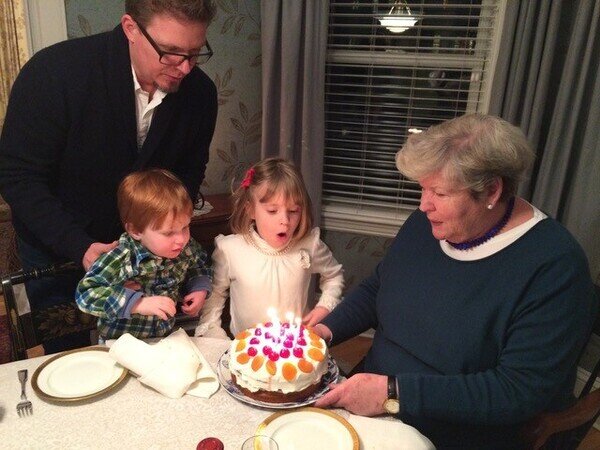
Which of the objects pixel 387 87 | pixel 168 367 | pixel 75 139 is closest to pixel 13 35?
pixel 75 139

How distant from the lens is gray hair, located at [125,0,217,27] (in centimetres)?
156

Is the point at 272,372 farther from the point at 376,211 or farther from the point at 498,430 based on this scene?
the point at 376,211

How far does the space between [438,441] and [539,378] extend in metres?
0.36

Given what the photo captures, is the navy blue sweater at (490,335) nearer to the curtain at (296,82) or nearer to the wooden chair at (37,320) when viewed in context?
the wooden chair at (37,320)

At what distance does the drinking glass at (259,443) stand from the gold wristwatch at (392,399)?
0.35m

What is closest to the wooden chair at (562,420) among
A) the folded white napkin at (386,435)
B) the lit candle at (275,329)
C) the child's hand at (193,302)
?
the folded white napkin at (386,435)

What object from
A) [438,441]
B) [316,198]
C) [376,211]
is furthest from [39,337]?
[376,211]

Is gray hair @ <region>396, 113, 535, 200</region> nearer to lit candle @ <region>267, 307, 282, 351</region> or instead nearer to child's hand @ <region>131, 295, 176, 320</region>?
lit candle @ <region>267, 307, 282, 351</region>

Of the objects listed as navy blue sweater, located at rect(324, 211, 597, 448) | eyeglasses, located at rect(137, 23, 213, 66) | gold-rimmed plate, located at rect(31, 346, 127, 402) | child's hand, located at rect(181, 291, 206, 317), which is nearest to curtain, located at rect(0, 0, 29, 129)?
eyeglasses, located at rect(137, 23, 213, 66)

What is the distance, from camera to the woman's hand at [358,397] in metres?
1.26

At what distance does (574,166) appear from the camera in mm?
2588

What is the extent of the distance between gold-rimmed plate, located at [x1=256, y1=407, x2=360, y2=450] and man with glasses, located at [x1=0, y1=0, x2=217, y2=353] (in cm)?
81

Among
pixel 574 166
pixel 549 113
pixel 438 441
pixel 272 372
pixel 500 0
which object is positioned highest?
pixel 500 0

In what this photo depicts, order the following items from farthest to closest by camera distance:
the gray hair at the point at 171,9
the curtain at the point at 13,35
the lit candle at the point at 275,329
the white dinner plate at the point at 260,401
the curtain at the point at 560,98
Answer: the curtain at the point at 13,35, the curtain at the point at 560,98, the gray hair at the point at 171,9, the lit candle at the point at 275,329, the white dinner plate at the point at 260,401
